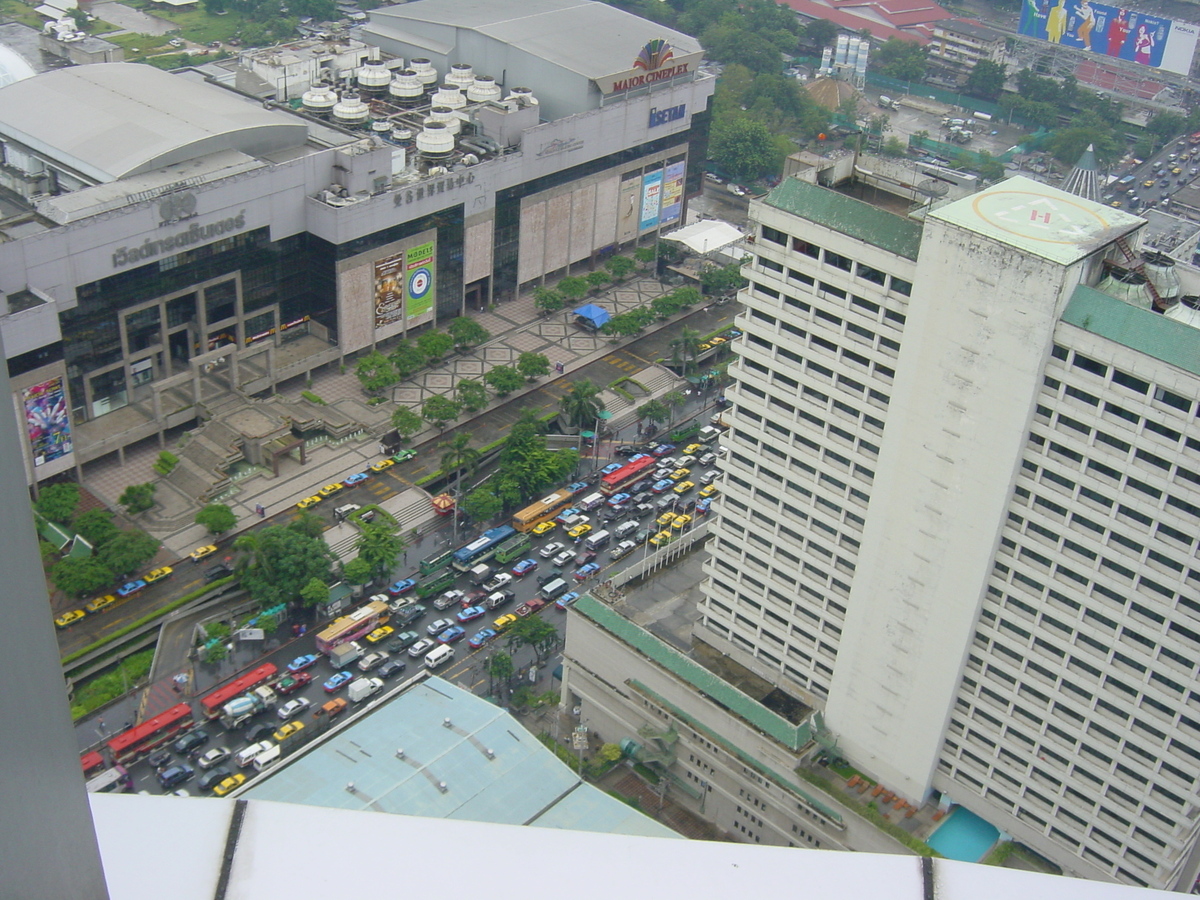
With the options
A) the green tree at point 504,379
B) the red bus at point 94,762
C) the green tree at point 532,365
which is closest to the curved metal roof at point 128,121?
the green tree at point 504,379

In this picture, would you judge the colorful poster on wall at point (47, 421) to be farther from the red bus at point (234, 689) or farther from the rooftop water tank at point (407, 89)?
the rooftop water tank at point (407, 89)

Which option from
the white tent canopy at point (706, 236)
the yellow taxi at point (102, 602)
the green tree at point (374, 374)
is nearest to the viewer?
the yellow taxi at point (102, 602)

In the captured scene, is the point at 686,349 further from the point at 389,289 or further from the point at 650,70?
the point at 650,70

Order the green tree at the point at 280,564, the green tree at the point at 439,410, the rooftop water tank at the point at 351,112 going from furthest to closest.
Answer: the rooftop water tank at the point at 351,112 → the green tree at the point at 439,410 → the green tree at the point at 280,564

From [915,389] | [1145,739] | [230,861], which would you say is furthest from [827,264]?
[230,861]

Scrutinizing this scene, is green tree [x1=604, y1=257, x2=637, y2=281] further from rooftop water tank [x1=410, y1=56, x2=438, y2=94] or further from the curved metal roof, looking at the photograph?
the curved metal roof

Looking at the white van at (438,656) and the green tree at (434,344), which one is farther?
the green tree at (434,344)

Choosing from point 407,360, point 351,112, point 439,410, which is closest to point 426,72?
point 351,112
